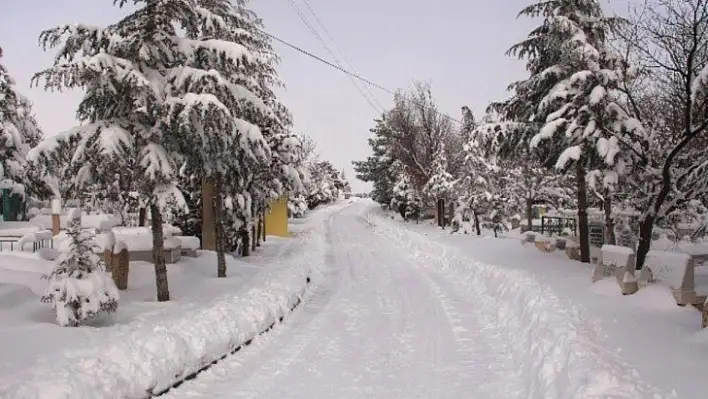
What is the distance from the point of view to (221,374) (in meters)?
7.98

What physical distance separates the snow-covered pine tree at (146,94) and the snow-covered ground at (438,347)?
9.54 ft

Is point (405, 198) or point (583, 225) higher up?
point (405, 198)

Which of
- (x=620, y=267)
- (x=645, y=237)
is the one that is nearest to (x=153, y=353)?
(x=620, y=267)

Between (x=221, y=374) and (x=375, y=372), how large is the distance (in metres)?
2.12

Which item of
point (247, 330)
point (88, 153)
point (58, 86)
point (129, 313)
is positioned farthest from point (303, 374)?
point (58, 86)

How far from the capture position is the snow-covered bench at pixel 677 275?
9.70 m

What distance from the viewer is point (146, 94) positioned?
10828 millimetres

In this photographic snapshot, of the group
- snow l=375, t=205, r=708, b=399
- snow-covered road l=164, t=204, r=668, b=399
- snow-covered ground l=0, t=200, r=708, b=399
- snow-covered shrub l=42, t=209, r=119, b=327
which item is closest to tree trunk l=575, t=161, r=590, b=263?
snow l=375, t=205, r=708, b=399

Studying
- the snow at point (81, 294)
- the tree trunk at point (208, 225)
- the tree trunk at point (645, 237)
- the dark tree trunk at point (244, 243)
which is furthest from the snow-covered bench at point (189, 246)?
the tree trunk at point (645, 237)

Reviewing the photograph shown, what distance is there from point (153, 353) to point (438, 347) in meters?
4.35

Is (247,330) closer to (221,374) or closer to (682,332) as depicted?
(221,374)

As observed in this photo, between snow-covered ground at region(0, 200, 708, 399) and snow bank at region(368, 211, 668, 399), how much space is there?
25mm

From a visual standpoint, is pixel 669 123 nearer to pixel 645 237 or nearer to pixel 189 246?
pixel 645 237

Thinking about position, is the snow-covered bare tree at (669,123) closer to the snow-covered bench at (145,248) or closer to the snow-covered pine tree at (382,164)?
the snow-covered bench at (145,248)
